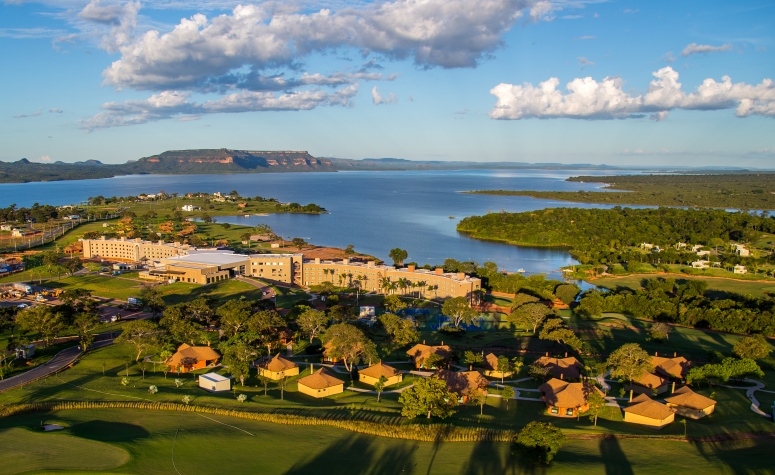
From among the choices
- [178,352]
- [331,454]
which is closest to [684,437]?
[331,454]

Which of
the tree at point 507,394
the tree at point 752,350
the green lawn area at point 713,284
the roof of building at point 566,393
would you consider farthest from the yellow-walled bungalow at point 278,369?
the green lawn area at point 713,284

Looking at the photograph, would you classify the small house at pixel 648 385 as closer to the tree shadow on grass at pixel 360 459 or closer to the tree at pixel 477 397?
the tree at pixel 477 397

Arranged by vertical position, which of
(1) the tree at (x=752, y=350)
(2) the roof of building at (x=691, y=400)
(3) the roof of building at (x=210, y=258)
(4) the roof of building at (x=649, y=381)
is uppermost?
(3) the roof of building at (x=210, y=258)

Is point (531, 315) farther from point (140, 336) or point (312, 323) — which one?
point (140, 336)

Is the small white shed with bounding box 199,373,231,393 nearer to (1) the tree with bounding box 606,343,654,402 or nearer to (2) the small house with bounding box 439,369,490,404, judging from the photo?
(2) the small house with bounding box 439,369,490,404

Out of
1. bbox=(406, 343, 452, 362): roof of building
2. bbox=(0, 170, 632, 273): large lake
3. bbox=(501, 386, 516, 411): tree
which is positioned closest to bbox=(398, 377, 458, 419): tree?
bbox=(501, 386, 516, 411): tree

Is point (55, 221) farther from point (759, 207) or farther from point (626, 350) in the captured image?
point (759, 207)
